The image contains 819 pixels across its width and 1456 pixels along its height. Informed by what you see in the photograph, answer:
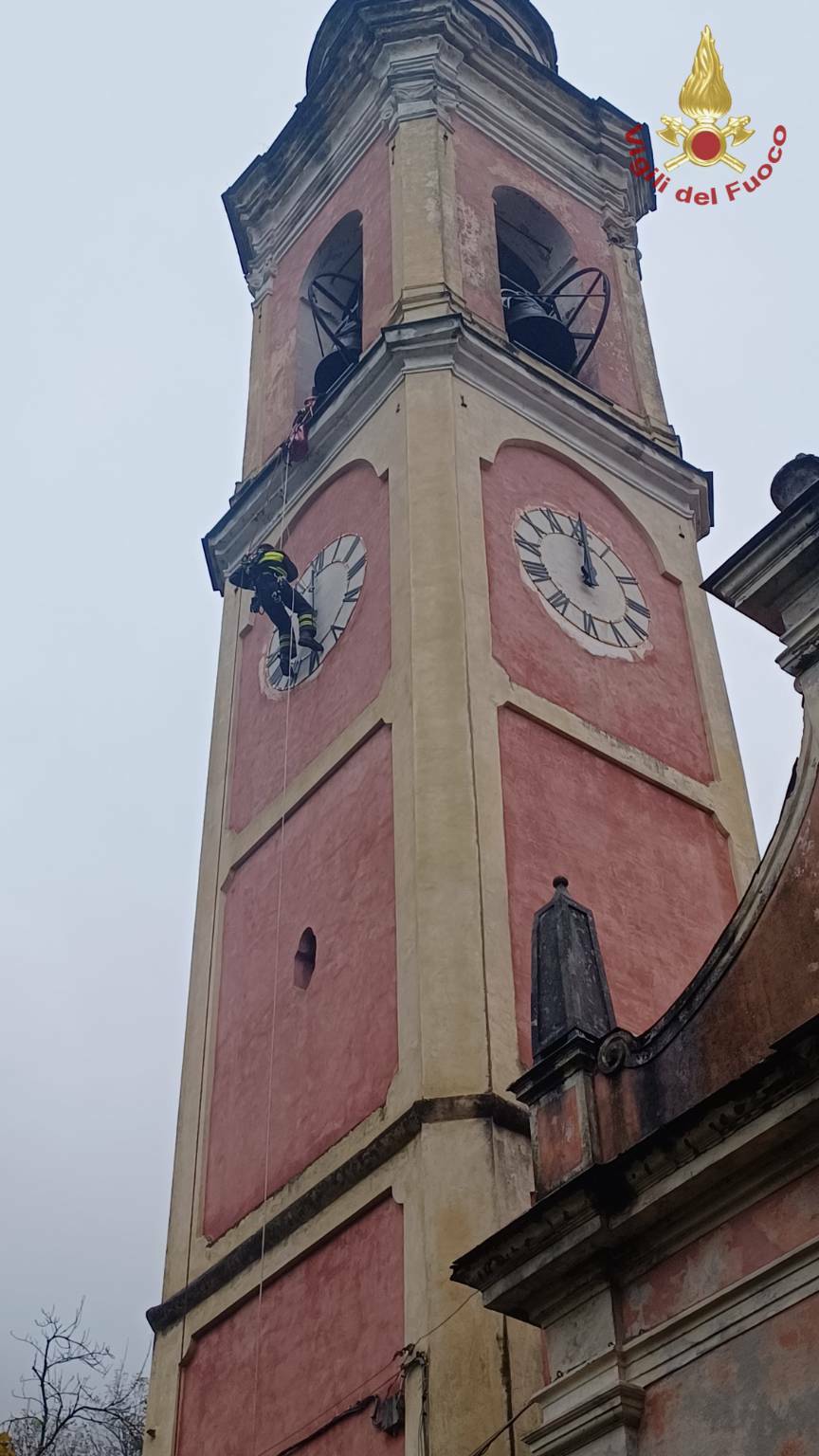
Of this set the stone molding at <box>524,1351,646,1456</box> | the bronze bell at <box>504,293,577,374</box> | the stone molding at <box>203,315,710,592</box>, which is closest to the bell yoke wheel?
the bronze bell at <box>504,293,577,374</box>

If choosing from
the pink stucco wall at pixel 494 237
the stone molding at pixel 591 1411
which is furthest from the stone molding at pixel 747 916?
the pink stucco wall at pixel 494 237

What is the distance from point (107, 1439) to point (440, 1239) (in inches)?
712

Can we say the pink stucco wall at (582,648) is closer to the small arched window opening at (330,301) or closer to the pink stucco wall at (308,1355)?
the small arched window opening at (330,301)

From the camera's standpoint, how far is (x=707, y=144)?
18.9 meters

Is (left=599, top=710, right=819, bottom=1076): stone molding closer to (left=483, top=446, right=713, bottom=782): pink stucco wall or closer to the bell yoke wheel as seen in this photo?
(left=483, top=446, right=713, bottom=782): pink stucco wall

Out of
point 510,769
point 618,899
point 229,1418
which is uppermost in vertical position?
point 510,769

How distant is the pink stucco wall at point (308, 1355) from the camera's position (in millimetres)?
10227

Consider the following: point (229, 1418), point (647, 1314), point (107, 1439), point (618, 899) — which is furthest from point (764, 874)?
point (107, 1439)

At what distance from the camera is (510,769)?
12.9 metres

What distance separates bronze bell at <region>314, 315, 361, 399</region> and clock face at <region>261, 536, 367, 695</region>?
2520 millimetres

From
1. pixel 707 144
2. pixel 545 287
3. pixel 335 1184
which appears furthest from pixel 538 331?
pixel 335 1184

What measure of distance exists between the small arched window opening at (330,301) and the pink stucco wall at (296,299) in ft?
0.27

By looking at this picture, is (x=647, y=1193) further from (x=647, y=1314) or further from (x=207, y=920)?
(x=207, y=920)

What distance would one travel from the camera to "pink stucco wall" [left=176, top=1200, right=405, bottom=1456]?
1023 centimetres
